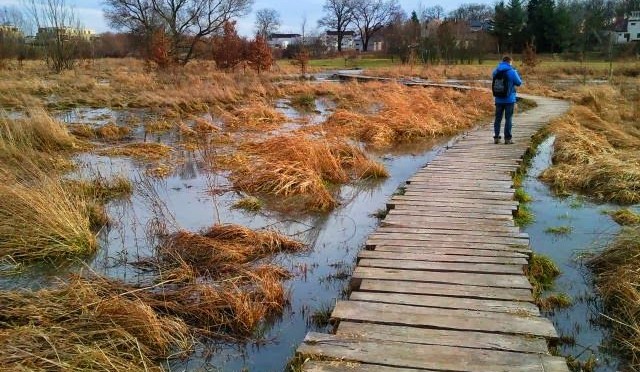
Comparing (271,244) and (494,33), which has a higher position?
(494,33)

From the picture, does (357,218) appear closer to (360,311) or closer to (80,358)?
(360,311)

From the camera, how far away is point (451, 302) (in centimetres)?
398

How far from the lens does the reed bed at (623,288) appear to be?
12.4 feet

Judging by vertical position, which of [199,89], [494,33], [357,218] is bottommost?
[357,218]

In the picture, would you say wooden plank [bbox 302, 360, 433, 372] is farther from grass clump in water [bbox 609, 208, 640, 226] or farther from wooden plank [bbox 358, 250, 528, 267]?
grass clump in water [bbox 609, 208, 640, 226]

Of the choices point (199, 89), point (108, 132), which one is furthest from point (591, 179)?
point (199, 89)

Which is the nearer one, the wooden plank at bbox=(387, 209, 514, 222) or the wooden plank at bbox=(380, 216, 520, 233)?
the wooden plank at bbox=(380, 216, 520, 233)

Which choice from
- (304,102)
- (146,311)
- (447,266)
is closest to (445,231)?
(447,266)

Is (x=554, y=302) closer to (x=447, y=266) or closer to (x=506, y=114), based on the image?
(x=447, y=266)

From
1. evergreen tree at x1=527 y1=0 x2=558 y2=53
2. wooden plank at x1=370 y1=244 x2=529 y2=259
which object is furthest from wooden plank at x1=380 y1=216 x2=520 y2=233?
evergreen tree at x1=527 y1=0 x2=558 y2=53

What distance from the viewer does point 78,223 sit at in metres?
5.92

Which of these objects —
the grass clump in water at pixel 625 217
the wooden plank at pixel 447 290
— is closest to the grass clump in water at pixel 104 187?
the wooden plank at pixel 447 290

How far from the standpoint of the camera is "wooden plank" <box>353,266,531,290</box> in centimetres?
431

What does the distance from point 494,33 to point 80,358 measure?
166 feet
